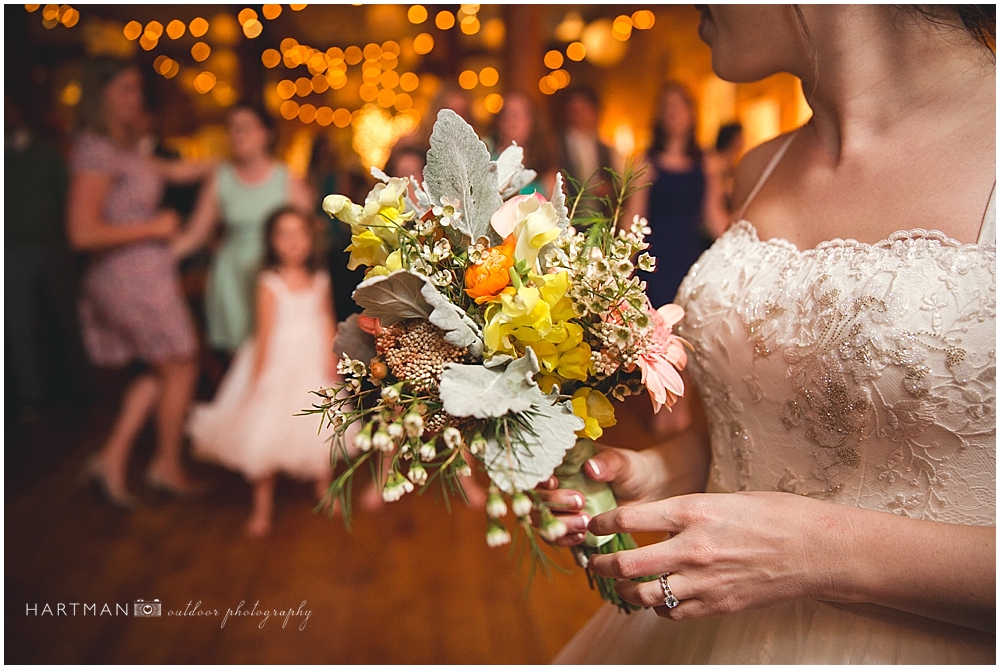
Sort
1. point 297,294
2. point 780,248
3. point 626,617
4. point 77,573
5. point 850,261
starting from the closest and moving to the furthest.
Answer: point 850,261 < point 780,248 < point 626,617 < point 77,573 < point 297,294

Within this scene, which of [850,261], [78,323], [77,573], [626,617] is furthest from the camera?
[78,323]

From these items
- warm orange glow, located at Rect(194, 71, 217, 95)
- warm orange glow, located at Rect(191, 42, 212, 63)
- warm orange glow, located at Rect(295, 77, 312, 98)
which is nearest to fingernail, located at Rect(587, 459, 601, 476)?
warm orange glow, located at Rect(191, 42, 212, 63)

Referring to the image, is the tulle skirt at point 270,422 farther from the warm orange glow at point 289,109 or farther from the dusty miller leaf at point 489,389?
the warm orange glow at point 289,109

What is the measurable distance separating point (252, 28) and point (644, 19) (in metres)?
5.52

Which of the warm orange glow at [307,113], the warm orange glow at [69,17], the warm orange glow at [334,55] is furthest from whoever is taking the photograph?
the warm orange glow at [307,113]

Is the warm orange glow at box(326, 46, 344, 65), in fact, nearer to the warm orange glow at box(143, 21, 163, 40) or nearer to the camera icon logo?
the warm orange glow at box(143, 21, 163, 40)

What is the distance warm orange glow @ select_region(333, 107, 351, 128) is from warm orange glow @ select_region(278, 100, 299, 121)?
88cm


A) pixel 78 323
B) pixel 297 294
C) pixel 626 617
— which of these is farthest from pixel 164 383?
pixel 626 617

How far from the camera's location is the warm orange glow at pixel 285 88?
13055mm

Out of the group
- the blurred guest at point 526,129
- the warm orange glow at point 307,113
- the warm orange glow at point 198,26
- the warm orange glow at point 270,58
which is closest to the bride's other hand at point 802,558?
the blurred guest at point 526,129

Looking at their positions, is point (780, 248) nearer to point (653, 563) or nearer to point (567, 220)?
point (567, 220)

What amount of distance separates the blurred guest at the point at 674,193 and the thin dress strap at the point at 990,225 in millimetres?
3165

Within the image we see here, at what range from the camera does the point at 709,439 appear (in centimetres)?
129

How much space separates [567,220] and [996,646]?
0.75m
